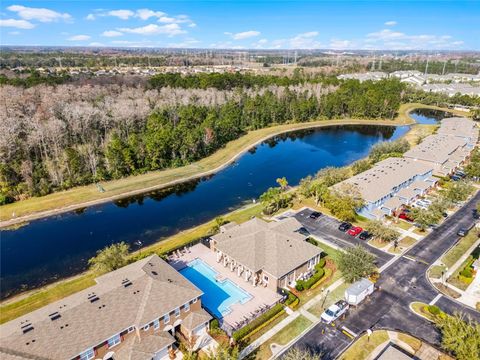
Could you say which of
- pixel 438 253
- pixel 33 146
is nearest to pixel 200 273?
pixel 438 253

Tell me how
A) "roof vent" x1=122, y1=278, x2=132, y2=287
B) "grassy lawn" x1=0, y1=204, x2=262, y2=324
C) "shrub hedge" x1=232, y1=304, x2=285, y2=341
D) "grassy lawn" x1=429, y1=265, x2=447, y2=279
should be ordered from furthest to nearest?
1. "grassy lawn" x1=429, y1=265, x2=447, y2=279
2. "grassy lawn" x1=0, y1=204, x2=262, y2=324
3. "roof vent" x1=122, y1=278, x2=132, y2=287
4. "shrub hedge" x1=232, y1=304, x2=285, y2=341

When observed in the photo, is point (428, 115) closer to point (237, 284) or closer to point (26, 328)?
point (237, 284)

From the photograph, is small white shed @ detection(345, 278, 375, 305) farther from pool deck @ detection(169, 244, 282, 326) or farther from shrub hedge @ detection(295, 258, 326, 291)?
pool deck @ detection(169, 244, 282, 326)

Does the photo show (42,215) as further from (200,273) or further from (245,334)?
(245,334)

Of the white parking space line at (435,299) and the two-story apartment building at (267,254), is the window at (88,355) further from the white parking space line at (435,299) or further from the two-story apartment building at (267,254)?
the white parking space line at (435,299)

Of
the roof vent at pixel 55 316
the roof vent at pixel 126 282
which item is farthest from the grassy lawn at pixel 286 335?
the roof vent at pixel 55 316

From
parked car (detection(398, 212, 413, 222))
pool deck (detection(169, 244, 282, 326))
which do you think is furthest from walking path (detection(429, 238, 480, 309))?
pool deck (detection(169, 244, 282, 326))

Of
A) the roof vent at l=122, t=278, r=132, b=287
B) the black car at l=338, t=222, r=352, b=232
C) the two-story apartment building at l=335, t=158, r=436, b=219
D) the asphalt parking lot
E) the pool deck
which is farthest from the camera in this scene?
the two-story apartment building at l=335, t=158, r=436, b=219
